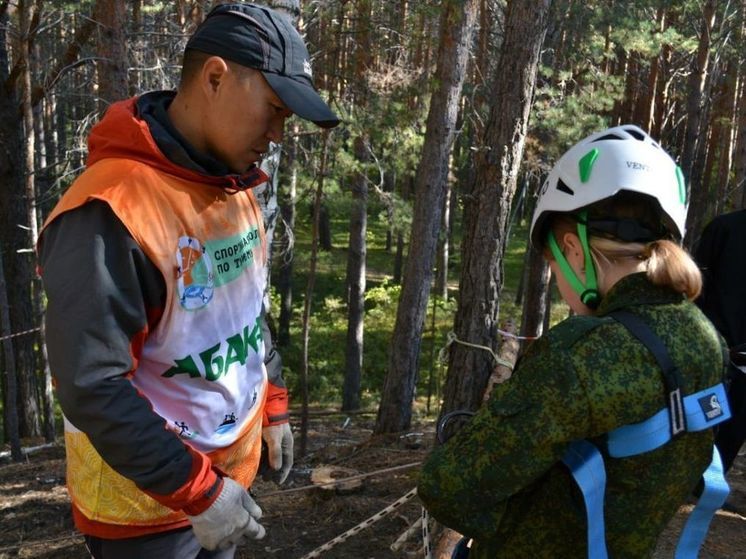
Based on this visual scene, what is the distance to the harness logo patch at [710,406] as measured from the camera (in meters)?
1.52

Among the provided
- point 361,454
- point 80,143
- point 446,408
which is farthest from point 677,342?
point 80,143

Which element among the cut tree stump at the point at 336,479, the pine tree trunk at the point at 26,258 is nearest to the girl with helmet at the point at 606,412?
the cut tree stump at the point at 336,479

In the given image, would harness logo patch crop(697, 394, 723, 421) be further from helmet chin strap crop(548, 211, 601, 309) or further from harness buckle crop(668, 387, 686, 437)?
helmet chin strap crop(548, 211, 601, 309)

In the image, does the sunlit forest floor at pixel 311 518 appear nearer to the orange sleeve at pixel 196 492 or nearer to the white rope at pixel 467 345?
the white rope at pixel 467 345

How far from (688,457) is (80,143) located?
9.70 meters

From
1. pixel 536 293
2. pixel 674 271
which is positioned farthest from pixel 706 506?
pixel 536 293

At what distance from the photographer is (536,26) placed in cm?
464

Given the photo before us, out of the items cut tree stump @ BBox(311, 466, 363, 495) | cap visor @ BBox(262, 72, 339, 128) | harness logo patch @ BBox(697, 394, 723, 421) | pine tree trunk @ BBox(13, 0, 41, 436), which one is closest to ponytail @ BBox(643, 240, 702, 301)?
harness logo patch @ BBox(697, 394, 723, 421)

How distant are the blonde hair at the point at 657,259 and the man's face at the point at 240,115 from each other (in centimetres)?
84

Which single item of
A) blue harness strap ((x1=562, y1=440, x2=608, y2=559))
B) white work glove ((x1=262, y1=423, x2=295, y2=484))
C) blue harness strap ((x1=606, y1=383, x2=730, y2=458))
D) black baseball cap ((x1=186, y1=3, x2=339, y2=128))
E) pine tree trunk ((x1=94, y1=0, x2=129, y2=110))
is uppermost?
pine tree trunk ((x1=94, y1=0, x2=129, y2=110))

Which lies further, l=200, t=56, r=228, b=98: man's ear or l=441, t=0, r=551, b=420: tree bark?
l=441, t=0, r=551, b=420: tree bark

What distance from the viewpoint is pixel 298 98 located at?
1.89 meters

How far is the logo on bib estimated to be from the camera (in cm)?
183

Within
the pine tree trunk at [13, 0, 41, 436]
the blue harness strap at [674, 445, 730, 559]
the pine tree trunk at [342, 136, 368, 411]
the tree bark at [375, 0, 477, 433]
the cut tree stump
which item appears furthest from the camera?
the pine tree trunk at [342, 136, 368, 411]
